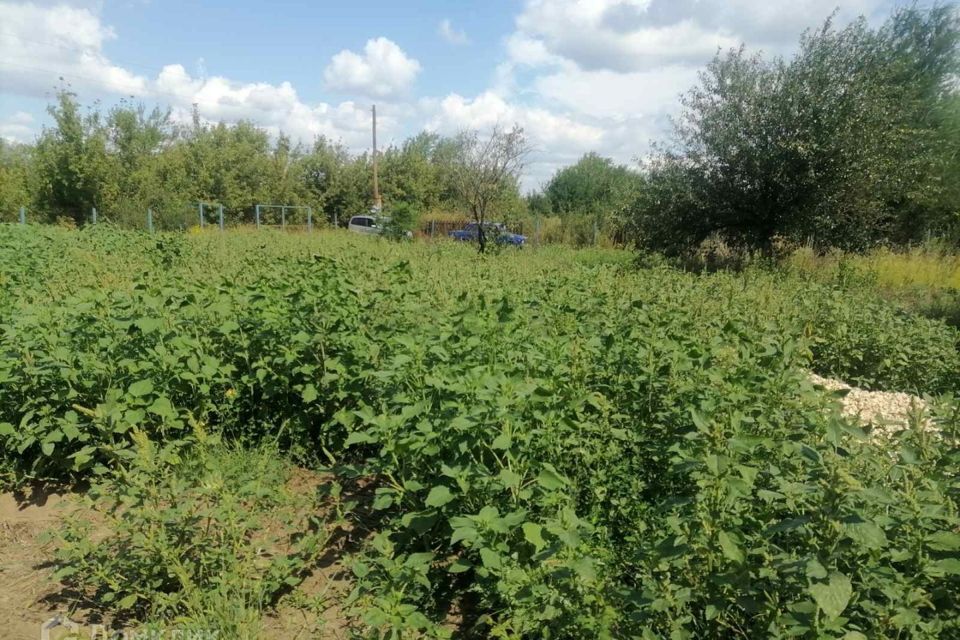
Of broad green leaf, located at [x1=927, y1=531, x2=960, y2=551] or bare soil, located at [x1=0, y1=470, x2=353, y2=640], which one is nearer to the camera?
broad green leaf, located at [x1=927, y1=531, x2=960, y2=551]

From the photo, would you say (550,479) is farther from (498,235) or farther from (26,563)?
(498,235)

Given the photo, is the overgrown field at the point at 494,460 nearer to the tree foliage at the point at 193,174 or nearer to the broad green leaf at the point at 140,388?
the broad green leaf at the point at 140,388

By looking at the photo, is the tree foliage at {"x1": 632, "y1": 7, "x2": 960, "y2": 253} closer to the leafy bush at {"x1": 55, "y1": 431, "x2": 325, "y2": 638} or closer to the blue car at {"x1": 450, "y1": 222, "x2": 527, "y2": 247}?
the blue car at {"x1": 450, "y1": 222, "x2": 527, "y2": 247}

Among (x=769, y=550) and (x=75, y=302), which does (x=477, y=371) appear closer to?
(x=769, y=550)

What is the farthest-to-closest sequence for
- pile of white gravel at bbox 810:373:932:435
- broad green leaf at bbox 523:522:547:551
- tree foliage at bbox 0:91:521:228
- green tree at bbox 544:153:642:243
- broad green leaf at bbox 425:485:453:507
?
green tree at bbox 544:153:642:243, tree foliage at bbox 0:91:521:228, pile of white gravel at bbox 810:373:932:435, broad green leaf at bbox 425:485:453:507, broad green leaf at bbox 523:522:547:551

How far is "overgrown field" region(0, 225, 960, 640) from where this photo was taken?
171cm

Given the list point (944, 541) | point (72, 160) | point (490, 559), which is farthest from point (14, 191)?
point (944, 541)

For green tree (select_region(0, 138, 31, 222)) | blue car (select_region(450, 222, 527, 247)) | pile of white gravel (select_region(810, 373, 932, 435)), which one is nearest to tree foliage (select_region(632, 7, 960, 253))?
blue car (select_region(450, 222, 527, 247))

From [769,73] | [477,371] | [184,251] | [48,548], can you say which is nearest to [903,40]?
[769,73]
